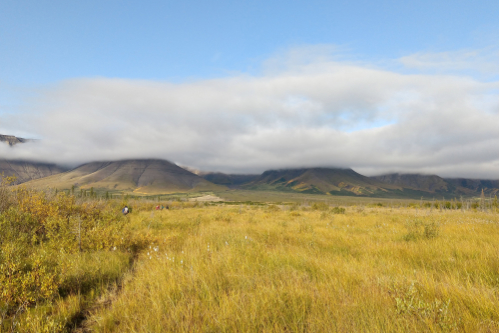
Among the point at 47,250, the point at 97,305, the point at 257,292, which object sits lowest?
the point at 97,305

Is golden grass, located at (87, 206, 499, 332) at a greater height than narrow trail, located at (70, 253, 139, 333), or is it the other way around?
golden grass, located at (87, 206, 499, 332)

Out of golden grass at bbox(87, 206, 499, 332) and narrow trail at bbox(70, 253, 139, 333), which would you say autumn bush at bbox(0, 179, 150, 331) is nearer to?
narrow trail at bbox(70, 253, 139, 333)

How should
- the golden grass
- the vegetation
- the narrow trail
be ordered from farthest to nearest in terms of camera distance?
the narrow trail < the vegetation < the golden grass

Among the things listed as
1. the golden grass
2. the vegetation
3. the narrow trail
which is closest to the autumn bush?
the vegetation

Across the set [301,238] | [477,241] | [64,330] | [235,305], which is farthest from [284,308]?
[477,241]

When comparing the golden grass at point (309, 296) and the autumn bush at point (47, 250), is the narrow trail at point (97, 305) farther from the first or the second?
the autumn bush at point (47, 250)

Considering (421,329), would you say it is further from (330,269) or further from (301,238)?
(301,238)

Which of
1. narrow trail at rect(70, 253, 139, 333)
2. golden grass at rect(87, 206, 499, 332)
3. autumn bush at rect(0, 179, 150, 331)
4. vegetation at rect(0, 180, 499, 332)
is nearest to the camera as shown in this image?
golden grass at rect(87, 206, 499, 332)

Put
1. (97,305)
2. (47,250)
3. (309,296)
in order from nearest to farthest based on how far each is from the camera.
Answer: (309,296) < (97,305) < (47,250)

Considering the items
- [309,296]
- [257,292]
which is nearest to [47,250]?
[257,292]

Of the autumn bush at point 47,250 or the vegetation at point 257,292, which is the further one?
the autumn bush at point 47,250

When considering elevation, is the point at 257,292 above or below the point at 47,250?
above

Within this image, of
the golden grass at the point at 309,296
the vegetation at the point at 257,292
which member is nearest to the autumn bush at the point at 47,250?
the vegetation at the point at 257,292

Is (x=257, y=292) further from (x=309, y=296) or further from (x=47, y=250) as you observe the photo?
(x=47, y=250)
